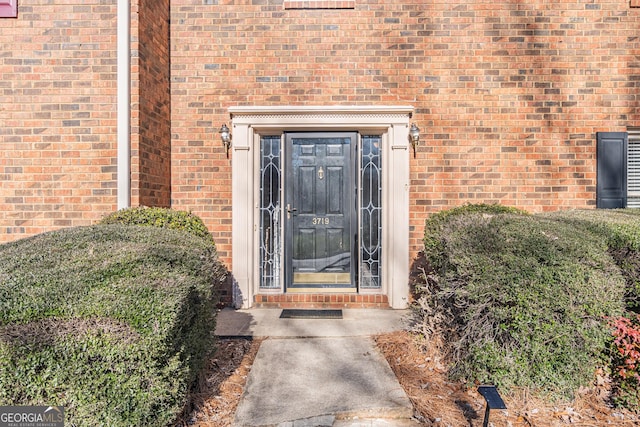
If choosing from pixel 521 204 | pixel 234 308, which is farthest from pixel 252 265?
pixel 521 204

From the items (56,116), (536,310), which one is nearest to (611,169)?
(536,310)

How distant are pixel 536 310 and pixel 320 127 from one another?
3.18m

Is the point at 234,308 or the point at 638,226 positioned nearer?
the point at 638,226

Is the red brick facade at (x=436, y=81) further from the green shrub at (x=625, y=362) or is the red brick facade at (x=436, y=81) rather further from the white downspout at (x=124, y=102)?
the green shrub at (x=625, y=362)

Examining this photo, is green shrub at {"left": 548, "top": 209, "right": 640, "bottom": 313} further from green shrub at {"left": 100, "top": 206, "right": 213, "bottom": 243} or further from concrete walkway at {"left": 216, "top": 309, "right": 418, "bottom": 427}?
green shrub at {"left": 100, "top": 206, "right": 213, "bottom": 243}

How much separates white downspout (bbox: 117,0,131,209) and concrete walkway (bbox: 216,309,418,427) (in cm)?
188

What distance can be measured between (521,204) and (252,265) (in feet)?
11.8

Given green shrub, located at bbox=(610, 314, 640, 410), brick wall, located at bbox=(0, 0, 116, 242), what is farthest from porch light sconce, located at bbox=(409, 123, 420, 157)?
brick wall, located at bbox=(0, 0, 116, 242)

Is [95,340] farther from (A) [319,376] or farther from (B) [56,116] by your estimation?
(B) [56,116]

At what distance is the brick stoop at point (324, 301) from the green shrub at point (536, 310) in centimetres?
185

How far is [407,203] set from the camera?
4.54m

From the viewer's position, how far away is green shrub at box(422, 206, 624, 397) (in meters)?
2.40

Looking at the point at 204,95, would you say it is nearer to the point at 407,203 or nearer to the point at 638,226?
the point at 407,203

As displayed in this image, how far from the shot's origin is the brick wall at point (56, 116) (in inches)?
156
